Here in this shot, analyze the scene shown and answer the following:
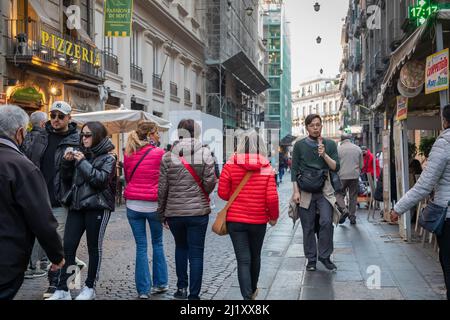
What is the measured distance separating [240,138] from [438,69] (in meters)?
2.68

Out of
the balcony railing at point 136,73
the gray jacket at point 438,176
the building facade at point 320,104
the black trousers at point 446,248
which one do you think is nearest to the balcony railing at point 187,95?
the balcony railing at point 136,73

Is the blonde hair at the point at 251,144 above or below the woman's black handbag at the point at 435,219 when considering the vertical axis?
above

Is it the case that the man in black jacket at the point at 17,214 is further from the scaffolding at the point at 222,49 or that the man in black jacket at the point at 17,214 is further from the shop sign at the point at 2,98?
the scaffolding at the point at 222,49

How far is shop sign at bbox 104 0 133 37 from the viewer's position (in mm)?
19562

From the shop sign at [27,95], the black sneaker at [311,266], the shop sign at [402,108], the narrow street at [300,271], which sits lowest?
the narrow street at [300,271]

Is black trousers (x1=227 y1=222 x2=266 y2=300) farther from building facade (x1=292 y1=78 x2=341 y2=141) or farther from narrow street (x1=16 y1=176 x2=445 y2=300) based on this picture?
building facade (x1=292 y1=78 x2=341 y2=141)

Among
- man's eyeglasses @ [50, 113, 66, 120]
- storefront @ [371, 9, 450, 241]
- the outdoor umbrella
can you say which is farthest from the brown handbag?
the outdoor umbrella

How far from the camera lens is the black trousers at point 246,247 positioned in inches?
221

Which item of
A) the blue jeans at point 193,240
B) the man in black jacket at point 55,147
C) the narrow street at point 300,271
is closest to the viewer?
the blue jeans at point 193,240

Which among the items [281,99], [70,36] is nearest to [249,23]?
[281,99]

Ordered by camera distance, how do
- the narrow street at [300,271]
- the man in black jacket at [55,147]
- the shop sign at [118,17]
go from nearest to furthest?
the man in black jacket at [55,147] < the narrow street at [300,271] < the shop sign at [118,17]

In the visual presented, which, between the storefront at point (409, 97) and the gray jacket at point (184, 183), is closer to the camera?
the gray jacket at point (184, 183)

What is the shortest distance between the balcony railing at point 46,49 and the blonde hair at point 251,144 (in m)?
12.1
